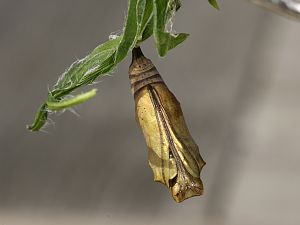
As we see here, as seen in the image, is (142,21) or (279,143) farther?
(279,143)

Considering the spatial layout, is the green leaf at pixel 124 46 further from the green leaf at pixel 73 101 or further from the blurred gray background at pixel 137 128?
the blurred gray background at pixel 137 128

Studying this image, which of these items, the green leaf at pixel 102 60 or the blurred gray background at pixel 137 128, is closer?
the green leaf at pixel 102 60

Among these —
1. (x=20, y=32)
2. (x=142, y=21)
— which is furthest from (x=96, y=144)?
(x=142, y=21)

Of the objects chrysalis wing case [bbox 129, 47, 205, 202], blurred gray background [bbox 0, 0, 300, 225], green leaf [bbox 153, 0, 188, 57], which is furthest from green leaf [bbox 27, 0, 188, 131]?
blurred gray background [bbox 0, 0, 300, 225]

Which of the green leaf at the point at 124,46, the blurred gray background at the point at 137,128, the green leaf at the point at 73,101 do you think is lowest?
the blurred gray background at the point at 137,128

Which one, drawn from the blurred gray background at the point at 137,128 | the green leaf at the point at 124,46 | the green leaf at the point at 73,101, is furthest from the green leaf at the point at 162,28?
the blurred gray background at the point at 137,128

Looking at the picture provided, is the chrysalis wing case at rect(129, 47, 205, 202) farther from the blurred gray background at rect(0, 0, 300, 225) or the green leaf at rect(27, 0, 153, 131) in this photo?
the blurred gray background at rect(0, 0, 300, 225)

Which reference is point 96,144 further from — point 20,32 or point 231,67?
point 20,32
